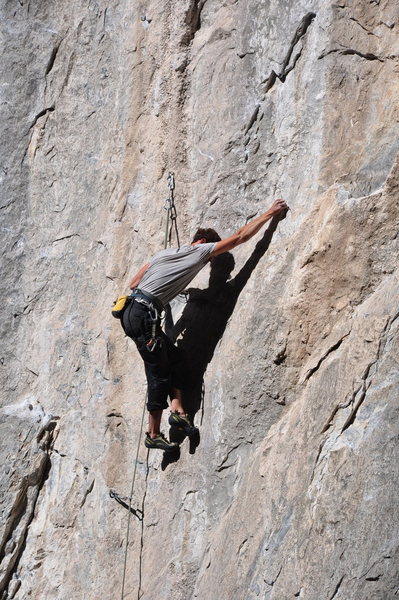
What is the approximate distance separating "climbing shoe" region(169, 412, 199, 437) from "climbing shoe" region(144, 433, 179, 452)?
22 centimetres

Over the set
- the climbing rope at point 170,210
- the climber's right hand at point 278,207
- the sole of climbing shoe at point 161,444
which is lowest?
the sole of climbing shoe at point 161,444

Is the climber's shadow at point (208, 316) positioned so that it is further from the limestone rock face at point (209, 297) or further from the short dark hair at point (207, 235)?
the short dark hair at point (207, 235)

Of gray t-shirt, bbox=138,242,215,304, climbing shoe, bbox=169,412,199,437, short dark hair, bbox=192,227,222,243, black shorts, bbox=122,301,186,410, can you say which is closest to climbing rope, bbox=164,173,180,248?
short dark hair, bbox=192,227,222,243

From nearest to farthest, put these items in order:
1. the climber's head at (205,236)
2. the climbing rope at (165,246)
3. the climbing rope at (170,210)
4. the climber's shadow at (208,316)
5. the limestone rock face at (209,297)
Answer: the limestone rock face at (209,297) < the climber's shadow at (208,316) < the climber's head at (205,236) < the climbing rope at (165,246) < the climbing rope at (170,210)

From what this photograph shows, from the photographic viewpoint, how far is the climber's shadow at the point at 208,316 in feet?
23.2

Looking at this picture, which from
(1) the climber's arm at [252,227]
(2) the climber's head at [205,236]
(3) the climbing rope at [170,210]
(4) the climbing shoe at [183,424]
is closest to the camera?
(1) the climber's arm at [252,227]

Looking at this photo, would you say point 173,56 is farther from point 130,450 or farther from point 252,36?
point 130,450

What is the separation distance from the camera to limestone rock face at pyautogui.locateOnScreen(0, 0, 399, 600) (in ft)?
18.7

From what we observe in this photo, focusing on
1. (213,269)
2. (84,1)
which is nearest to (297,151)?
(213,269)

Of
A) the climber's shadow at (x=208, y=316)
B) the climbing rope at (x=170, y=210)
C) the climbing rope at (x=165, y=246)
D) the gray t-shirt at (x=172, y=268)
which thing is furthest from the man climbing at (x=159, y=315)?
the climbing rope at (x=170, y=210)

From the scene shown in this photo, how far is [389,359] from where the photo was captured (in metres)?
5.52

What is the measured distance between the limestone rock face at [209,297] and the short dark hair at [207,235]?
165 mm

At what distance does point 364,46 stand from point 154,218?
2.44m

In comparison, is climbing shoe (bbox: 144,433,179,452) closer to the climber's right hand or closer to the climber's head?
the climber's head
